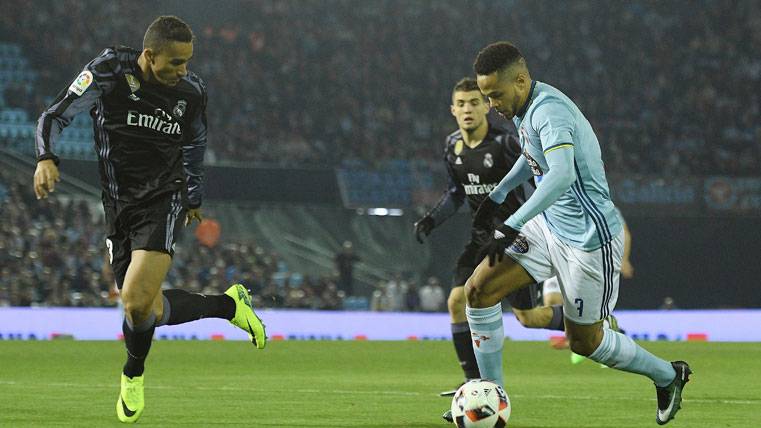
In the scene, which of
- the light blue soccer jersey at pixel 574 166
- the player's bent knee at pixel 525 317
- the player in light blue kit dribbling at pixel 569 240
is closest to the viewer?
the light blue soccer jersey at pixel 574 166

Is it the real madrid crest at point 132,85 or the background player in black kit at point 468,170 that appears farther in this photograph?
the background player in black kit at point 468,170

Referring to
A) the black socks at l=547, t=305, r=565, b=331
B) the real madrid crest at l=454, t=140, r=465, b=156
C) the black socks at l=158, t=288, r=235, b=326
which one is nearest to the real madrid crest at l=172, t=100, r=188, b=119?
the black socks at l=158, t=288, r=235, b=326

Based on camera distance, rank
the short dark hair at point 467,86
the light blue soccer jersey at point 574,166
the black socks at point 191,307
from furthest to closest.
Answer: the short dark hair at point 467,86
the black socks at point 191,307
the light blue soccer jersey at point 574,166

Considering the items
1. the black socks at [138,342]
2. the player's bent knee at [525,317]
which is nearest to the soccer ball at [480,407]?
the black socks at [138,342]

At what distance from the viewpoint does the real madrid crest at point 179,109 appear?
7475mm

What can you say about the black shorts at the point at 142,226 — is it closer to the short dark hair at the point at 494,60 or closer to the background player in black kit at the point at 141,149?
the background player in black kit at the point at 141,149

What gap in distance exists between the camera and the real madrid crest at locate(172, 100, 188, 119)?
747 centimetres

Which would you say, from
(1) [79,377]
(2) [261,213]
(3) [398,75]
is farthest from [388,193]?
(1) [79,377]

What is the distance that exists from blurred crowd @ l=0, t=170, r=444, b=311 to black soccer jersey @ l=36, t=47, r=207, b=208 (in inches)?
586

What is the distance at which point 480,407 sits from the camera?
6.30m

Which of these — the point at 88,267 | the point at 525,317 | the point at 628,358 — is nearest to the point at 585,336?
the point at 628,358

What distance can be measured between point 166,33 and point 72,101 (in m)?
0.65

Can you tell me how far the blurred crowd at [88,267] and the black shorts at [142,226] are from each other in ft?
48.4

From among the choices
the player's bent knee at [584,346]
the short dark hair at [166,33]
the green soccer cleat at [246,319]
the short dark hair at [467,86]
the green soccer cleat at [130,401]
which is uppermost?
the short dark hair at [166,33]
